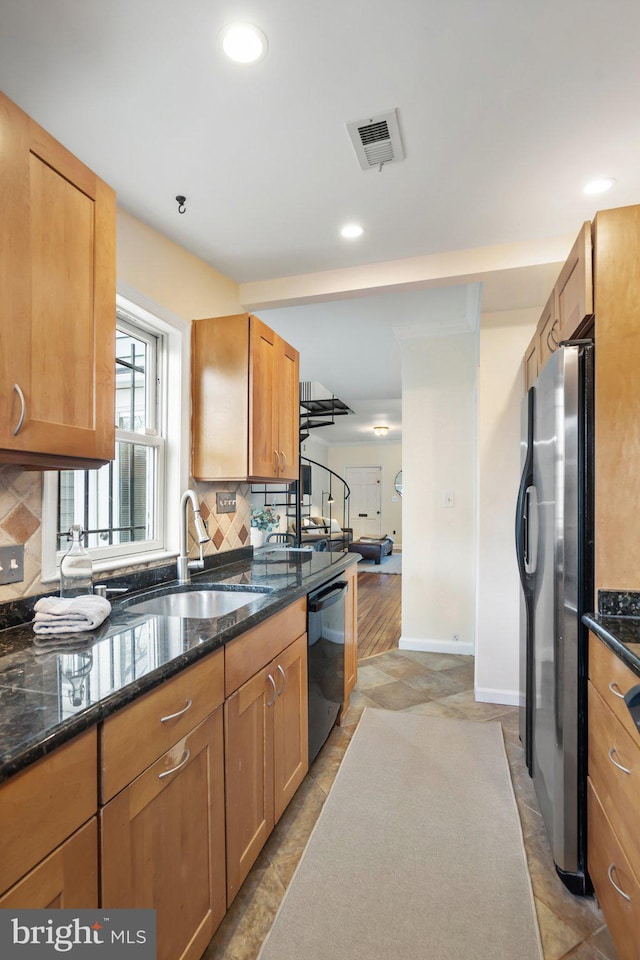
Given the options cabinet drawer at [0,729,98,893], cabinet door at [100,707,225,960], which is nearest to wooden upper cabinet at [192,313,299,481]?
cabinet door at [100,707,225,960]

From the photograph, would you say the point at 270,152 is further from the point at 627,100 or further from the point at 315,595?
the point at 315,595

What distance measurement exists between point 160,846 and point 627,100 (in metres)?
2.55

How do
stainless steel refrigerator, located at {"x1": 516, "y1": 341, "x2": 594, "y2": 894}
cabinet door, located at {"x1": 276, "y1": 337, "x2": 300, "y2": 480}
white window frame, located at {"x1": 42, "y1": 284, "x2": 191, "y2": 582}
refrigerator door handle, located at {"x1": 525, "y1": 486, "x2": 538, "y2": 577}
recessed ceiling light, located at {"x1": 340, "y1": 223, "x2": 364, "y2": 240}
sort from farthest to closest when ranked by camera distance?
cabinet door, located at {"x1": 276, "y1": 337, "x2": 300, "y2": 480}, recessed ceiling light, located at {"x1": 340, "y1": 223, "x2": 364, "y2": 240}, white window frame, located at {"x1": 42, "y1": 284, "x2": 191, "y2": 582}, refrigerator door handle, located at {"x1": 525, "y1": 486, "x2": 538, "y2": 577}, stainless steel refrigerator, located at {"x1": 516, "y1": 341, "x2": 594, "y2": 894}

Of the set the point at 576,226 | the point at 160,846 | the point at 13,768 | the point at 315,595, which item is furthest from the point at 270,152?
the point at 160,846

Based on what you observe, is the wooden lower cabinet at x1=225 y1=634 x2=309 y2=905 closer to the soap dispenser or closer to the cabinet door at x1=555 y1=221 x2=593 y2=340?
the soap dispenser

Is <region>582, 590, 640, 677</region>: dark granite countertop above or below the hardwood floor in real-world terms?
above

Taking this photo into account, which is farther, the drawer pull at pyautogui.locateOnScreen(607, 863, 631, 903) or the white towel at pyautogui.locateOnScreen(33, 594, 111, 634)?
the white towel at pyautogui.locateOnScreen(33, 594, 111, 634)

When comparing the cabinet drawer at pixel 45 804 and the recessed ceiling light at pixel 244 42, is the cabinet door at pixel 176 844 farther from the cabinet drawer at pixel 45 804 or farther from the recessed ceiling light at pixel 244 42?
the recessed ceiling light at pixel 244 42

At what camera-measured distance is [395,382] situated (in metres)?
6.04

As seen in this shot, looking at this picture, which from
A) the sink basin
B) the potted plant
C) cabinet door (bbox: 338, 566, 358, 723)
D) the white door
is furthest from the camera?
the white door

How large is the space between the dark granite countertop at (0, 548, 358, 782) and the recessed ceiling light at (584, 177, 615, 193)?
6.94 feet

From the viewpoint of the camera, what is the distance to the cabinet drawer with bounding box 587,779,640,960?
1.13 m

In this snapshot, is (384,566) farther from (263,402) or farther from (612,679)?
(612,679)

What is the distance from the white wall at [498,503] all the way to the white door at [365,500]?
8781 millimetres
